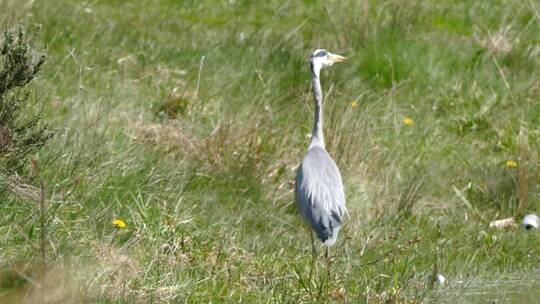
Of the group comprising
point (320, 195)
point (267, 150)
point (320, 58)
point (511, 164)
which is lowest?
point (511, 164)

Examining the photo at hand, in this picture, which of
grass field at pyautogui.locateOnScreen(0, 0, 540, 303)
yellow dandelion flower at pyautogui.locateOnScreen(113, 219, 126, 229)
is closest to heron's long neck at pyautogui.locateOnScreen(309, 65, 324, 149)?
grass field at pyautogui.locateOnScreen(0, 0, 540, 303)

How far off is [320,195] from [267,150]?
1329 mm

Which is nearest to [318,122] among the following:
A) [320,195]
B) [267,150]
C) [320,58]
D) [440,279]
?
[320,58]

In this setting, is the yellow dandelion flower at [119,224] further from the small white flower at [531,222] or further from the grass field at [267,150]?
the small white flower at [531,222]

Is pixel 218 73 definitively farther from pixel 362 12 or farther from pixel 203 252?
pixel 203 252

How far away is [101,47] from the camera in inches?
388

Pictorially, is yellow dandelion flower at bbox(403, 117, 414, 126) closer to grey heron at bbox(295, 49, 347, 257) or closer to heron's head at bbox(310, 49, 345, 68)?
heron's head at bbox(310, 49, 345, 68)

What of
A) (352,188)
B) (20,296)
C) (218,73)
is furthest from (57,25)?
(20,296)

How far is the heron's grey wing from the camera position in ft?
23.4

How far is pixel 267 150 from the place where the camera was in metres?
8.58

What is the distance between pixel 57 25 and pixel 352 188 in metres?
2.68

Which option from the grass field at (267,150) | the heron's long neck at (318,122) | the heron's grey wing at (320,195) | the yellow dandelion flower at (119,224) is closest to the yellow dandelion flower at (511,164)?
the grass field at (267,150)

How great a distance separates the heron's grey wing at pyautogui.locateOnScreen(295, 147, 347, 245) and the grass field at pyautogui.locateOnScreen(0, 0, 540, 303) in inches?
7.8

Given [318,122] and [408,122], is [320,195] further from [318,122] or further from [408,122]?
[408,122]
